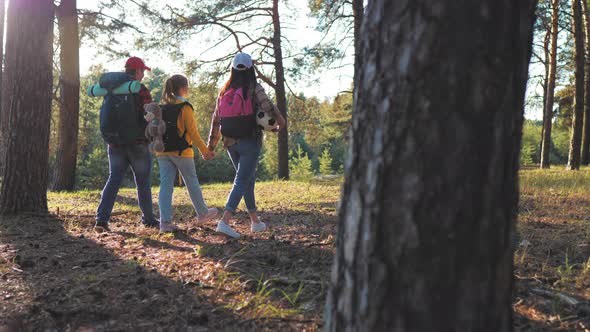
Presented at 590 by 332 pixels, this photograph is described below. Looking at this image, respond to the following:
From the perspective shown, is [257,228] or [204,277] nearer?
[204,277]

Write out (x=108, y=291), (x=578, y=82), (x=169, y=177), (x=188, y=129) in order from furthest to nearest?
(x=578, y=82) → (x=169, y=177) → (x=188, y=129) → (x=108, y=291)

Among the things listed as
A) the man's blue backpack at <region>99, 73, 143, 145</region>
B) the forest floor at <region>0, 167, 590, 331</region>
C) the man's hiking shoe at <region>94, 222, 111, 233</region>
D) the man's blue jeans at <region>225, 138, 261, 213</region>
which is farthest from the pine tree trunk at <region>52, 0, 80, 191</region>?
the man's blue jeans at <region>225, 138, 261, 213</region>

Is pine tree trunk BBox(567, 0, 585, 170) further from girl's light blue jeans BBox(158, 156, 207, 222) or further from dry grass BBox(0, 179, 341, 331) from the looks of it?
girl's light blue jeans BBox(158, 156, 207, 222)

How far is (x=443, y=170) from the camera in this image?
1.41 metres

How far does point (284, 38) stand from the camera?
→ 17.2 meters

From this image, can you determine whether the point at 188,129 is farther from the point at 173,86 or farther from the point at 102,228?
the point at 102,228

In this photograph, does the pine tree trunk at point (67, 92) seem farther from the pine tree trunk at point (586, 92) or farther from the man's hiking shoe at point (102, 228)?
the pine tree trunk at point (586, 92)

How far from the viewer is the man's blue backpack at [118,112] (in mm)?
4691

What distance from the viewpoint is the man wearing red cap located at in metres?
4.82

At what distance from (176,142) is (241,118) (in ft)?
2.68

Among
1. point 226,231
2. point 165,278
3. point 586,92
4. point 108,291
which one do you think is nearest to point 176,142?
point 226,231

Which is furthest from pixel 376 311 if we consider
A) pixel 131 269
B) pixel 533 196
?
pixel 533 196

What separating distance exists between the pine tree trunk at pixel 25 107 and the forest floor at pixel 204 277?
71 centimetres

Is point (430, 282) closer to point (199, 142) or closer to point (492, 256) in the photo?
point (492, 256)
